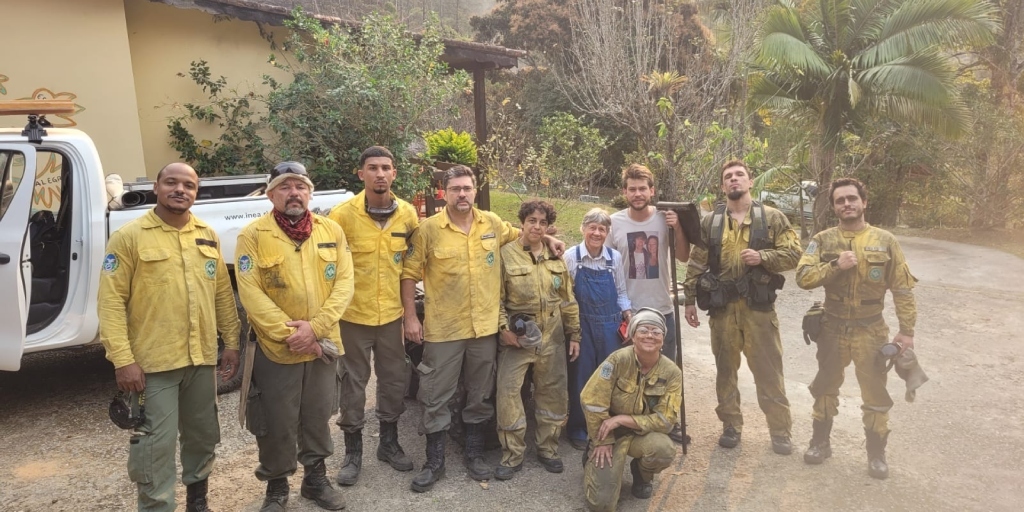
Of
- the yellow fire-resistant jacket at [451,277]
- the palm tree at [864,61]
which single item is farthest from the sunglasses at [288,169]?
the palm tree at [864,61]

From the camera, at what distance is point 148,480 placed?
309cm

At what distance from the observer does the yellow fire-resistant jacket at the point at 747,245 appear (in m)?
4.11

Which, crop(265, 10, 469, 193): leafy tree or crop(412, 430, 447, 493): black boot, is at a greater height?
crop(265, 10, 469, 193): leafy tree

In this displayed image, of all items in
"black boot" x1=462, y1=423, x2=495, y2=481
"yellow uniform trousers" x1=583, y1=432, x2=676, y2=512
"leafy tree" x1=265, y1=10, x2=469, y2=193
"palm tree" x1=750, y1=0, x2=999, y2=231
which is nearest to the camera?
"yellow uniform trousers" x1=583, y1=432, x2=676, y2=512

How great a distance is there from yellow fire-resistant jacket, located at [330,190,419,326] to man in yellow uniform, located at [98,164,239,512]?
30.3 inches

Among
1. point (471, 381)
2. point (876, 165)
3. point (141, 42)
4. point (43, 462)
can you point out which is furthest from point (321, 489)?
point (876, 165)

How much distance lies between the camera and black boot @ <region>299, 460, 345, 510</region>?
11.9 feet

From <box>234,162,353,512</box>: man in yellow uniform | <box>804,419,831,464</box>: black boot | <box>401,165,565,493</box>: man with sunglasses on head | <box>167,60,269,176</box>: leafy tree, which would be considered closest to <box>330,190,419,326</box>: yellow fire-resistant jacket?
<box>401,165,565,493</box>: man with sunglasses on head

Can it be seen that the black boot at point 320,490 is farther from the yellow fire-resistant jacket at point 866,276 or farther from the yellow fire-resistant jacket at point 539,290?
the yellow fire-resistant jacket at point 866,276

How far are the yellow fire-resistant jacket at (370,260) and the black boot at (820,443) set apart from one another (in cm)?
278

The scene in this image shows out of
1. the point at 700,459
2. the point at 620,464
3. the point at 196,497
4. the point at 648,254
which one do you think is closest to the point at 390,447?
the point at 196,497

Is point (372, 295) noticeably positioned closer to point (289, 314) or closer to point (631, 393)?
point (289, 314)

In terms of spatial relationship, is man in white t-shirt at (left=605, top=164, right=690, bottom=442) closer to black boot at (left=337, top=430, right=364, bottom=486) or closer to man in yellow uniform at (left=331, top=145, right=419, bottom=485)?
man in yellow uniform at (left=331, top=145, right=419, bottom=485)

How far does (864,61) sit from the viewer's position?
403 inches
